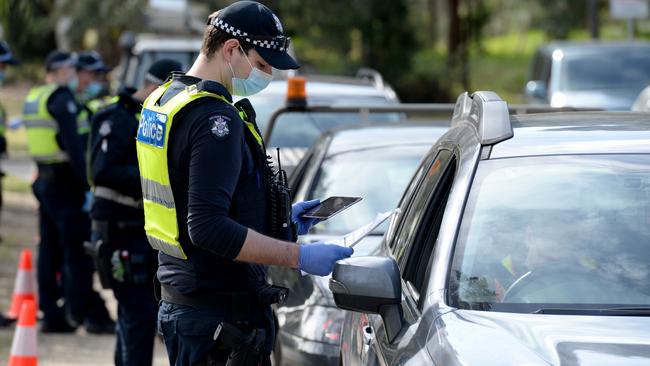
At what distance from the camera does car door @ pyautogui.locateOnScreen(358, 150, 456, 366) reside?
3455mm

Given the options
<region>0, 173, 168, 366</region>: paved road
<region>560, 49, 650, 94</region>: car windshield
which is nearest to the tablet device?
<region>0, 173, 168, 366</region>: paved road

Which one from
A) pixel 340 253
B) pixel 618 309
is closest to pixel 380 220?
pixel 340 253

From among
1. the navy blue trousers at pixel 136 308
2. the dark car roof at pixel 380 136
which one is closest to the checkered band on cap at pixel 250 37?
the navy blue trousers at pixel 136 308

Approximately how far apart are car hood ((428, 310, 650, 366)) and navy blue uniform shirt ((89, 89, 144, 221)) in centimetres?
325

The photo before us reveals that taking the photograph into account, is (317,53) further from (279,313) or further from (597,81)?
(279,313)

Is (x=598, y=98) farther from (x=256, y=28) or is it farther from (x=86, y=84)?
(x=256, y=28)

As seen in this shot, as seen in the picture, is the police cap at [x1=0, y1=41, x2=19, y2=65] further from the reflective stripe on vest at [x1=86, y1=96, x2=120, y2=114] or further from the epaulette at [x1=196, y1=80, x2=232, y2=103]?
the epaulette at [x1=196, y1=80, x2=232, y2=103]

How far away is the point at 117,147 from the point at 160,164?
8.26ft

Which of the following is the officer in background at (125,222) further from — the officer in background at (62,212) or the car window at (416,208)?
the officer in background at (62,212)

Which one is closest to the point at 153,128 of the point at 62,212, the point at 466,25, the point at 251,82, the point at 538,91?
the point at 251,82

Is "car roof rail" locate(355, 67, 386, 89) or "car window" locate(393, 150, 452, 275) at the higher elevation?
"car window" locate(393, 150, 452, 275)

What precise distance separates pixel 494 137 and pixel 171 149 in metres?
0.97

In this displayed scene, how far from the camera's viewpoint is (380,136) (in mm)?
6953

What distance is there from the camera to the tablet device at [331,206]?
13.2 feet
